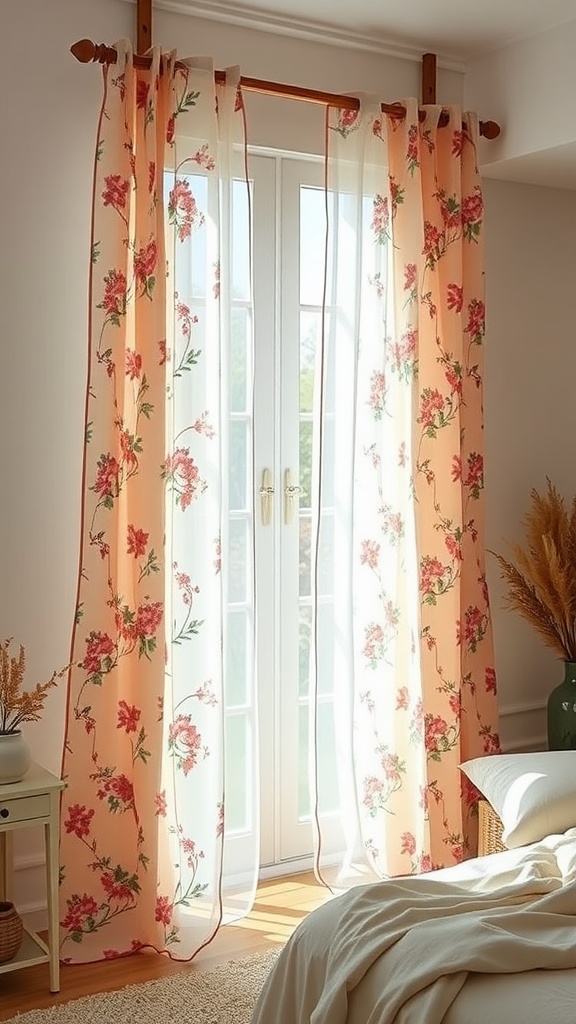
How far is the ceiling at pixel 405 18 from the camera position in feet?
11.9

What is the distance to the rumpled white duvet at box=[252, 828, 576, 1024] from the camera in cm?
215

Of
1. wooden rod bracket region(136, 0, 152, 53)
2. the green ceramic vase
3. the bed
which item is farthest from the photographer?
the green ceramic vase

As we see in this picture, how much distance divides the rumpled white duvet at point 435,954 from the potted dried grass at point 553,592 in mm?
1304

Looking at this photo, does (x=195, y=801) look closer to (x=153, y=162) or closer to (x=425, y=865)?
(x=425, y=865)

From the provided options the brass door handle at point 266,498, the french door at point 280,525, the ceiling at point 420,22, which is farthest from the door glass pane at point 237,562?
the ceiling at point 420,22

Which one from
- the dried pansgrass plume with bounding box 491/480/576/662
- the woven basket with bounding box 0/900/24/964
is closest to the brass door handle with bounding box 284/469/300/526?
the dried pansgrass plume with bounding box 491/480/576/662

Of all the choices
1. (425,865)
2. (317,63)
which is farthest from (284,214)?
(425,865)

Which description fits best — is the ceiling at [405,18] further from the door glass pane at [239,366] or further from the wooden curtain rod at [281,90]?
the door glass pane at [239,366]

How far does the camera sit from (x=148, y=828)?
3355 millimetres

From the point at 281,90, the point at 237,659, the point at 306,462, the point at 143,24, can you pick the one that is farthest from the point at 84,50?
the point at 237,659

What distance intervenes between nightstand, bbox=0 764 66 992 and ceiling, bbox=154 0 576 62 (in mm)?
2263

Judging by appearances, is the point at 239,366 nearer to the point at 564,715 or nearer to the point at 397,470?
the point at 397,470

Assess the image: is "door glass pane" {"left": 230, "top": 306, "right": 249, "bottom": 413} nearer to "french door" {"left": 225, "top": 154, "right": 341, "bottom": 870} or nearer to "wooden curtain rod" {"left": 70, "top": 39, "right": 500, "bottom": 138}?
"french door" {"left": 225, "top": 154, "right": 341, "bottom": 870}

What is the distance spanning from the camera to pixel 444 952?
2227 mm
